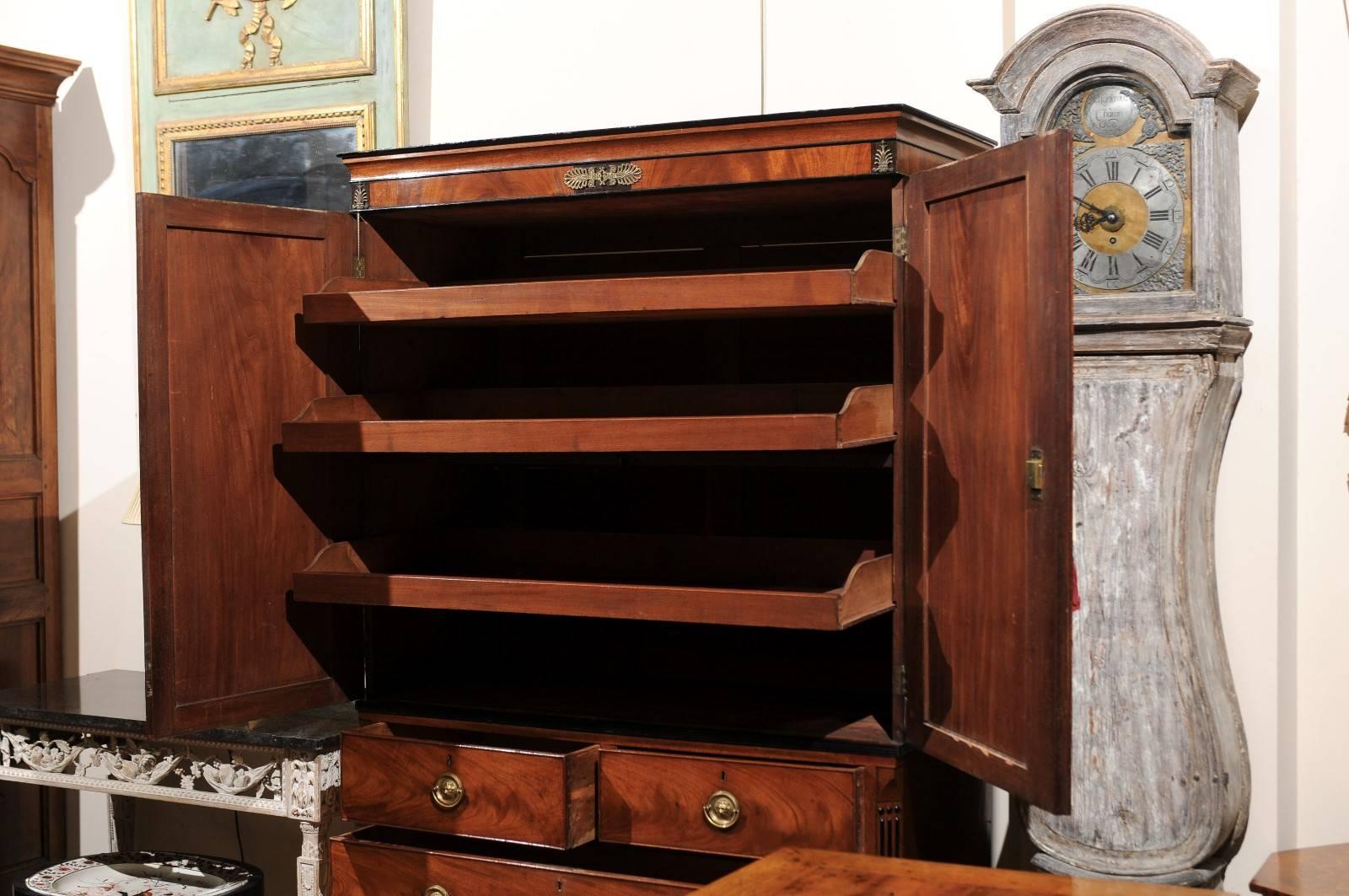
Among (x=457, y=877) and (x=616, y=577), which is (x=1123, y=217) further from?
(x=457, y=877)

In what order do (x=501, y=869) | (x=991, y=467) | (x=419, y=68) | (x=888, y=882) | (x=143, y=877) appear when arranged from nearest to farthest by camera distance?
1. (x=888, y=882)
2. (x=991, y=467)
3. (x=501, y=869)
4. (x=143, y=877)
5. (x=419, y=68)

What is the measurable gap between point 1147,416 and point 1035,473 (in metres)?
0.85

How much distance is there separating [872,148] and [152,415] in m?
1.51

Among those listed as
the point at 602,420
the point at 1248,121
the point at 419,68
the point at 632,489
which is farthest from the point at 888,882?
the point at 419,68

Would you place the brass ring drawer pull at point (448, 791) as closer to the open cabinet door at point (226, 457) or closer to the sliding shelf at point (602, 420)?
the open cabinet door at point (226, 457)

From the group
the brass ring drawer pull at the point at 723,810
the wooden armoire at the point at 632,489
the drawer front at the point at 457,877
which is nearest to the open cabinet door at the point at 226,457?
the wooden armoire at the point at 632,489

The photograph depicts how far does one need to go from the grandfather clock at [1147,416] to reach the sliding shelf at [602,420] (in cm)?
69

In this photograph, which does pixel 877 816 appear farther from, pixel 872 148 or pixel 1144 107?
pixel 1144 107

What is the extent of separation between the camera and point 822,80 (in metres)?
3.42

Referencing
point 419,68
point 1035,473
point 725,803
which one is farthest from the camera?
point 419,68

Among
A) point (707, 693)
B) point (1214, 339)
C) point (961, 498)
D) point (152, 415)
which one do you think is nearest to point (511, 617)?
point (707, 693)

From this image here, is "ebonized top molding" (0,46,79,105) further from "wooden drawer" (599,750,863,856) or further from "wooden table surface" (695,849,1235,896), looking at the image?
"wooden table surface" (695,849,1235,896)

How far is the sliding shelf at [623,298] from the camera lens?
2.64 m

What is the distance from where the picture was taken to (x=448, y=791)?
3.00m
